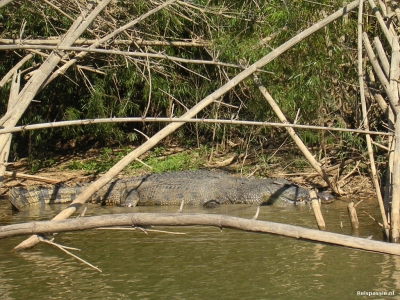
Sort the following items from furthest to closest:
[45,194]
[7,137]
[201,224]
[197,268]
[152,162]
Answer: [152,162] < [45,194] < [7,137] < [197,268] < [201,224]

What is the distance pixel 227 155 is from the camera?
11.0 m

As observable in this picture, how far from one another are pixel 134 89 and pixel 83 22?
17.7 ft

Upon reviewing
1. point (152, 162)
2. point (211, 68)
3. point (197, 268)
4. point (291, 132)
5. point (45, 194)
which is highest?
point (211, 68)

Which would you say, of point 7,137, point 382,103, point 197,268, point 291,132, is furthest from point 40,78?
point 382,103

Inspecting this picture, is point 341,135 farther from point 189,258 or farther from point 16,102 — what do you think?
point 16,102

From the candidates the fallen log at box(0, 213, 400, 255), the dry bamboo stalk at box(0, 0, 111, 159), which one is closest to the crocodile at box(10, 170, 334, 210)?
the dry bamboo stalk at box(0, 0, 111, 159)

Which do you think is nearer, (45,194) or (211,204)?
(211,204)

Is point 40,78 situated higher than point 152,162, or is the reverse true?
point 40,78

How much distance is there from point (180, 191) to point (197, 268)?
397 centimetres

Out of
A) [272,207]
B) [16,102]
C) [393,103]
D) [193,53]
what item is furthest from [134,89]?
[393,103]

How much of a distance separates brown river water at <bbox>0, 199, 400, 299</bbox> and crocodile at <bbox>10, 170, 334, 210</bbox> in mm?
2112

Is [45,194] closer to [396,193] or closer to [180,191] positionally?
[180,191]

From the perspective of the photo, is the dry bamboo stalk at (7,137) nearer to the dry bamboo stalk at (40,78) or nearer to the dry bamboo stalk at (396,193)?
the dry bamboo stalk at (40,78)

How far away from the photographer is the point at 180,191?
924cm
